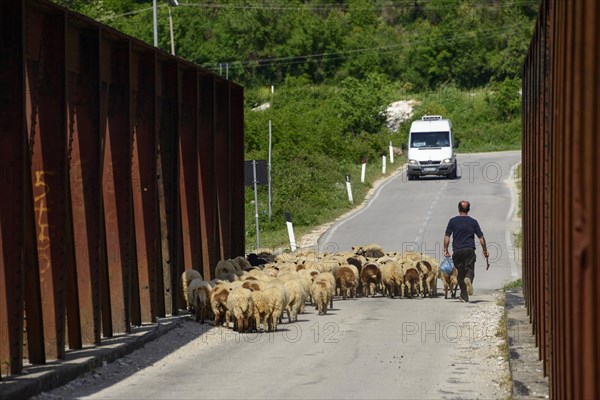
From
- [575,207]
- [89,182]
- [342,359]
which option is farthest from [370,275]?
[575,207]

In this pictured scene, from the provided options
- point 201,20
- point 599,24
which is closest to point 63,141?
point 599,24

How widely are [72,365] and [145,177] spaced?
19.6 ft

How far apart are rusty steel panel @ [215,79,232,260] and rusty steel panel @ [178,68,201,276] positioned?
2.16 metres

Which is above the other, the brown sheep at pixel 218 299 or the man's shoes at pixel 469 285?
the brown sheep at pixel 218 299

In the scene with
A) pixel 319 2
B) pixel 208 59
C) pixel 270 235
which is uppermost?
pixel 319 2

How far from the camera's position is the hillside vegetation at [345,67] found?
57188mm

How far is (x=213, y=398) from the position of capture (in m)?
11.0

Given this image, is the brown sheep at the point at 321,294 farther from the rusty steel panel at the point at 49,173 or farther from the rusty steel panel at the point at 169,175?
the rusty steel panel at the point at 49,173

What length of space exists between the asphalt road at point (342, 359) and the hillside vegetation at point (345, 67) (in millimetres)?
25004

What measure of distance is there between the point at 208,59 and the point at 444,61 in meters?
17.5

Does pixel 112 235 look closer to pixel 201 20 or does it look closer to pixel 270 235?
pixel 270 235

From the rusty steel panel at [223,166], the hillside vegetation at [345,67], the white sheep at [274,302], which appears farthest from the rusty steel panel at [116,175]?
the hillside vegetation at [345,67]

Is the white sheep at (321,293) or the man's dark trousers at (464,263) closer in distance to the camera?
the white sheep at (321,293)

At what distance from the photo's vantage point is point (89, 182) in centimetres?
1458
